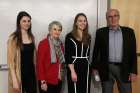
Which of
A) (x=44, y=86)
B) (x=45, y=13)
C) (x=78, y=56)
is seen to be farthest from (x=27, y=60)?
(x=45, y=13)

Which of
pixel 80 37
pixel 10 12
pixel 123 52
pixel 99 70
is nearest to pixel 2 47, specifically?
pixel 10 12

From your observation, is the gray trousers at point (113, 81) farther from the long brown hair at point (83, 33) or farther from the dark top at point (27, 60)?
the dark top at point (27, 60)

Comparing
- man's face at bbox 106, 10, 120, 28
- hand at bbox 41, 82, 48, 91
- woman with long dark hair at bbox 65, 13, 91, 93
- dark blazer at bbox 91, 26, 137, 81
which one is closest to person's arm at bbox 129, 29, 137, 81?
dark blazer at bbox 91, 26, 137, 81

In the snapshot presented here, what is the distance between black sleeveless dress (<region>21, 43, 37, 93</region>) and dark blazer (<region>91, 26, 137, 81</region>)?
0.78m

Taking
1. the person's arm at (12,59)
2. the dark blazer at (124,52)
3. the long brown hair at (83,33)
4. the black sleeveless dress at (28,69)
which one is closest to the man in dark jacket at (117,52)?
the dark blazer at (124,52)

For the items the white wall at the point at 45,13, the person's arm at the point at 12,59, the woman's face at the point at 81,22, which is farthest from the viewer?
the white wall at the point at 45,13

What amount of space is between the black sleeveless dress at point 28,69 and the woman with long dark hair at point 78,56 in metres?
0.41

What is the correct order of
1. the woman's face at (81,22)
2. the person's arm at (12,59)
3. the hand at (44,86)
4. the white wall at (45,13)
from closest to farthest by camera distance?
the person's arm at (12,59) < the hand at (44,86) < the woman's face at (81,22) < the white wall at (45,13)

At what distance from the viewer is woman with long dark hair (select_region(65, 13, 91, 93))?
10.3 ft

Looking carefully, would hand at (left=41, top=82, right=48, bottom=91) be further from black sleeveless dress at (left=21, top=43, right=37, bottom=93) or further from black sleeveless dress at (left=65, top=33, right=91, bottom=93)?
black sleeveless dress at (left=65, top=33, right=91, bottom=93)

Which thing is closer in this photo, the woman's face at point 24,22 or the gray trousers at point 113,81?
the woman's face at point 24,22

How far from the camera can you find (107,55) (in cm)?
321

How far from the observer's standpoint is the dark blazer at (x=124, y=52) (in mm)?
3186

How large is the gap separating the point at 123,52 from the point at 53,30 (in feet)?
2.74
